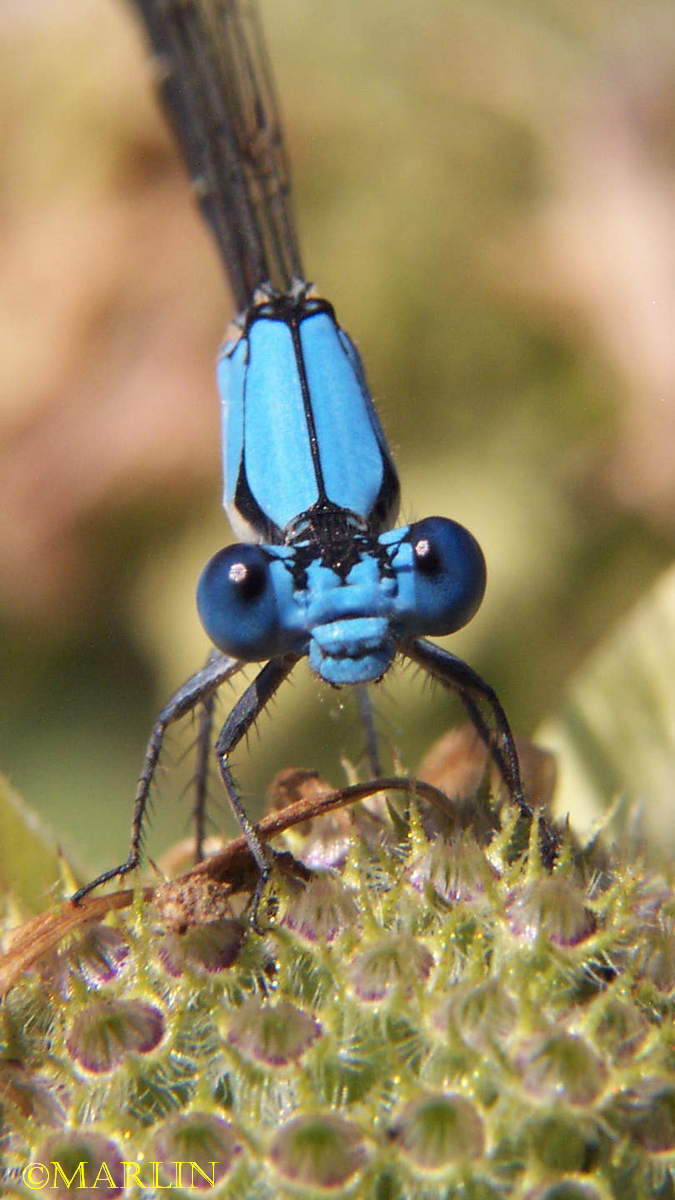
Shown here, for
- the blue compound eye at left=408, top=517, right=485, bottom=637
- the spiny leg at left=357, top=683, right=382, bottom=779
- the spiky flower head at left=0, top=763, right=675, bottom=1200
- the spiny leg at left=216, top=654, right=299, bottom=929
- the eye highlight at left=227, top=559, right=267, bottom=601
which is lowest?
the spiky flower head at left=0, top=763, right=675, bottom=1200

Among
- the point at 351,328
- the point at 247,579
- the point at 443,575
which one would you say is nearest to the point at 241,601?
the point at 247,579

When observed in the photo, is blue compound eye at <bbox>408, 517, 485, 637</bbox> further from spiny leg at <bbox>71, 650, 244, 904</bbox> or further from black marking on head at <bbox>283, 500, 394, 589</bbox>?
spiny leg at <bbox>71, 650, 244, 904</bbox>

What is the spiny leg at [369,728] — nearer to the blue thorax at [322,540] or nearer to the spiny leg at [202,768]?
the spiny leg at [202,768]

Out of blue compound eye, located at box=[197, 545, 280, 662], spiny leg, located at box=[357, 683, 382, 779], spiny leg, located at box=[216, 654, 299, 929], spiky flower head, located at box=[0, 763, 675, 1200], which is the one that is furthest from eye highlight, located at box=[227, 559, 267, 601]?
spiny leg, located at box=[357, 683, 382, 779]

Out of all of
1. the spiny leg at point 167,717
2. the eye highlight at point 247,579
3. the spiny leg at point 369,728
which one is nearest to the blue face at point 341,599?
the eye highlight at point 247,579

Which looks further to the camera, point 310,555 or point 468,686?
point 468,686

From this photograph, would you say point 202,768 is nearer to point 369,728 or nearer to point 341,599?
point 369,728

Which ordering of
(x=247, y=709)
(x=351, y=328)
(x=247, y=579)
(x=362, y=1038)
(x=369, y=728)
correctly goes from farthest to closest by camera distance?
1. (x=351, y=328)
2. (x=369, y=728)
3. (x=247, y=709)
4. (x=247, y=579)
5. (x=362, y=1038)

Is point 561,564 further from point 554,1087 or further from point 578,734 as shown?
point 554,1087
